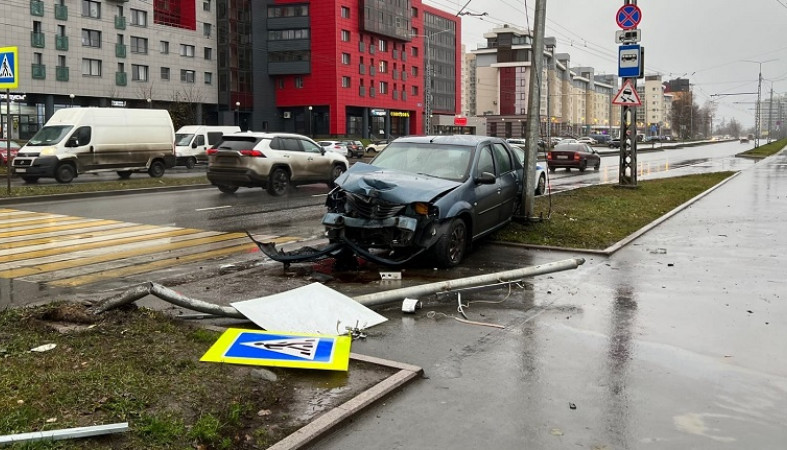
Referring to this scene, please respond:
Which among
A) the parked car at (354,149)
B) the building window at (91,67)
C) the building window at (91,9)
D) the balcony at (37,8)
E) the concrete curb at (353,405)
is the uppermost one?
the building window at (91,9)

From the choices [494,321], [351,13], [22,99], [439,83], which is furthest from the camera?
[439,83]

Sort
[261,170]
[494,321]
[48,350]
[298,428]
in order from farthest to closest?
[261,170] < [494,321] < [48,350] < [298,428]

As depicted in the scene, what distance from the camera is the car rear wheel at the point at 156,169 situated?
2844 centimetres

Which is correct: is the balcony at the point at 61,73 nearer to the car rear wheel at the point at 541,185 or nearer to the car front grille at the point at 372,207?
the car rear wheel at the point at 541,185

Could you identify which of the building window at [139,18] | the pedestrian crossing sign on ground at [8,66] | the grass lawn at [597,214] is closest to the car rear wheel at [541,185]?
the grass lawn at [597,214]

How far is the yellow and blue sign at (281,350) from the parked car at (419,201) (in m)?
3.04

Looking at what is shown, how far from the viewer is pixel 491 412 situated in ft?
14.9

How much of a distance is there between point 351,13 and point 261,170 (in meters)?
67.9

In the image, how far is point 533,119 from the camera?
13.0 m

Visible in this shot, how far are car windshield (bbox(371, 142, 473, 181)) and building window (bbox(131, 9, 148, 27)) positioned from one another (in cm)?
6527

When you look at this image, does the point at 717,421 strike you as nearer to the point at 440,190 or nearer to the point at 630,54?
the point at 440,190

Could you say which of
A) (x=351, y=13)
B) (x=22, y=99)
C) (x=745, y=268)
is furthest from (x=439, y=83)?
(x=745, y=268)

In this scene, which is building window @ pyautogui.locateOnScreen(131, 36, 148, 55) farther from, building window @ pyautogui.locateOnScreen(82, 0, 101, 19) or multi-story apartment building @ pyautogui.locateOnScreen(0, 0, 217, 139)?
building window @ pyautogui.locateOnScreen(82, 0, 101, 19)

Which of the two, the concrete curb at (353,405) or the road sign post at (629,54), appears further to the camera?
the road sign post at (629,54)
